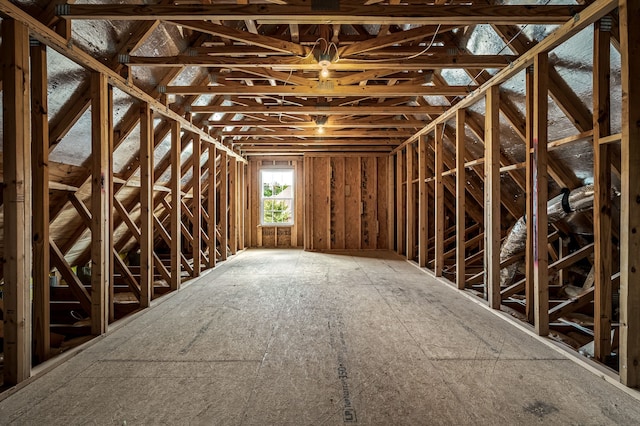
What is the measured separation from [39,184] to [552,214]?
15.8 ft

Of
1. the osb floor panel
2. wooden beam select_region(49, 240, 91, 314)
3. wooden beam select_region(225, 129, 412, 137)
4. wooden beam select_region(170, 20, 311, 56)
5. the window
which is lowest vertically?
the osb floor panel

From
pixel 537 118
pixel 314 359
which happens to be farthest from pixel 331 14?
pixel 314 359

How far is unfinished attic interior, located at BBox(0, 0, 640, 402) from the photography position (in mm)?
1894

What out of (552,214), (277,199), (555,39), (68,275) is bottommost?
(68,275)

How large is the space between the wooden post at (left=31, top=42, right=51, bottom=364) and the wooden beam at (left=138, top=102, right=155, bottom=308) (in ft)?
3.96

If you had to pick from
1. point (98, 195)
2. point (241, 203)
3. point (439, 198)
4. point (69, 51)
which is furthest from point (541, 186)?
point (241, 203)

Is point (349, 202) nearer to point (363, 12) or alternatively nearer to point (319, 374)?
point (363, 12)

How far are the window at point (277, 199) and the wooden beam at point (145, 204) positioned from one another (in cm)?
527

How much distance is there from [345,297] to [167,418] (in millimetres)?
2364

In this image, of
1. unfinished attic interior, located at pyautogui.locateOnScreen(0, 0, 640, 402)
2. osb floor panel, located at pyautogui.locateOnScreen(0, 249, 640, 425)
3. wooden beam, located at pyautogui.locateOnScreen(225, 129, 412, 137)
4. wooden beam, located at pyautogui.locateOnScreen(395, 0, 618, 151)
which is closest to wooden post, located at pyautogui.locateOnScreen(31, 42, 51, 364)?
unfinished attic interior, located at pyautogui.locateOnScreen(0, 0, 640, 402)

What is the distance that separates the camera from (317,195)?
26.8 feet

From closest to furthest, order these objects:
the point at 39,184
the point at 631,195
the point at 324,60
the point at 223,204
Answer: the point at 631,195 → the point at 39,184 → the point at 324,60 → the point at 223,204

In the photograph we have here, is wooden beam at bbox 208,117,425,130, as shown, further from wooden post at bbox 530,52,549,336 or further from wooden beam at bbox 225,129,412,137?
wooden post at bbox 530,52,549,336

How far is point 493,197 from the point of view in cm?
331
